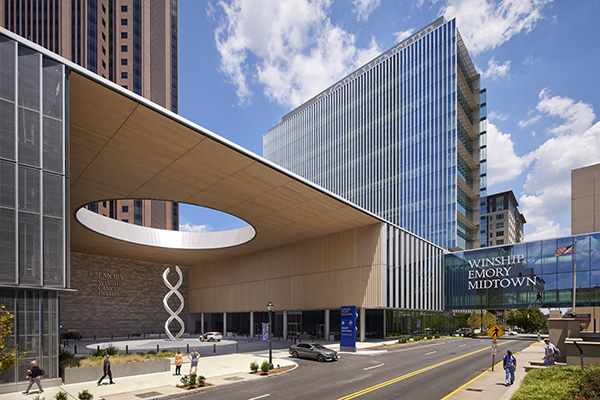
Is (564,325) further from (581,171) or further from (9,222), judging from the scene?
(581,171)

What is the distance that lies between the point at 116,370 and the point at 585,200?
207 feet

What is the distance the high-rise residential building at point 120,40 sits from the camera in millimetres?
88750

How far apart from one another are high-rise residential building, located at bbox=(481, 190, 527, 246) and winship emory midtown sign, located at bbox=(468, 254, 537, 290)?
360 feet

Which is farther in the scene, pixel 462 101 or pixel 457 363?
pixel 462 101

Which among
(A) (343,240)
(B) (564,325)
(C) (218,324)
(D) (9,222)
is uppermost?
(D) (9,222)

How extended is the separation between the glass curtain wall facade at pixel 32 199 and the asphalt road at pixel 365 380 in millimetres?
7611

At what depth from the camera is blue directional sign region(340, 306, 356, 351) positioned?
3484cm

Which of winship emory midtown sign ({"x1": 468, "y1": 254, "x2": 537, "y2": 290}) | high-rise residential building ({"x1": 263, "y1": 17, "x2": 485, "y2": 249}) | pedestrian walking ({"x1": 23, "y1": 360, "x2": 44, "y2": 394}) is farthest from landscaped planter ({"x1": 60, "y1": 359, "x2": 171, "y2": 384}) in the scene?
high-rise residential building ({"x1": 263, "y1": 17, "x2": 485, "y2": 249})

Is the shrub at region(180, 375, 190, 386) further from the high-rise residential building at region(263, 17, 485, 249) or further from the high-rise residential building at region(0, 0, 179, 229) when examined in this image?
the high-rise residential building at region(0, 0, 179, 229)

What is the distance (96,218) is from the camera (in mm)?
47500

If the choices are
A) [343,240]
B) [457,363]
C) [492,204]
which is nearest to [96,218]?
[343,240]

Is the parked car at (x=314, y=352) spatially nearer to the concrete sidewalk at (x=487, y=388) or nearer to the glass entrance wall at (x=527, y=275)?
the concrete sidewalk at (x=487, y=388)

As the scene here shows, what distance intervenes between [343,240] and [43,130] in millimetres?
32750

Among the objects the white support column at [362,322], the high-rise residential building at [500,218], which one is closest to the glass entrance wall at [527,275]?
the white support column at [362,322]
